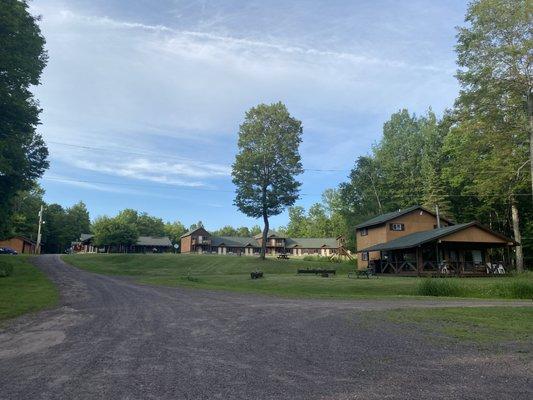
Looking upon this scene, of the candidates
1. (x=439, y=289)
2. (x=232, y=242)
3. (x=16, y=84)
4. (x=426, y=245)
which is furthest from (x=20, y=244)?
(x=439, y=289)

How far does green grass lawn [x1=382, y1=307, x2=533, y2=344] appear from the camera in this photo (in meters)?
9.69

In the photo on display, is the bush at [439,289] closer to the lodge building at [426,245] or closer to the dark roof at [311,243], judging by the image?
the lodge building at [426,245]

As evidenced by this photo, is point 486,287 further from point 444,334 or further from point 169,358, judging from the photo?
point 169,358

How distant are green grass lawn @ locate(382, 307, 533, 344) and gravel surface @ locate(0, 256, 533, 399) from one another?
820mm

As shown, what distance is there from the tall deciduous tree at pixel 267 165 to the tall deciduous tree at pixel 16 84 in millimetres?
28599

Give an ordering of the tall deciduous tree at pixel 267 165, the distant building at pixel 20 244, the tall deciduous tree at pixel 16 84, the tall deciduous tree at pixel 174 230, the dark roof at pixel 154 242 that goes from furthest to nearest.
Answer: the tall deciduous tree at pixel 174 230
the dark roof at pixel 154 242
the distant building at pixel 20 244
the tall deciduous tree at pixel 267 165
the tall deciduous tree at pixel 16 84

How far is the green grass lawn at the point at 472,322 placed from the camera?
969cm

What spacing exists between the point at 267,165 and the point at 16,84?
33.1 metres

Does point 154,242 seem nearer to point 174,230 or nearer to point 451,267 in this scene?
point 174,230

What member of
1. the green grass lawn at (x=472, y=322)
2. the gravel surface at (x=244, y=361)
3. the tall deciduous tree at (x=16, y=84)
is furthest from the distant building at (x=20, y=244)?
the green grass lawn at (x=472, y=322)

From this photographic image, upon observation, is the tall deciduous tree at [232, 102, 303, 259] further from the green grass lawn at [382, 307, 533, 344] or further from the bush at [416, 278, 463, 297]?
the green grass lawn at [382, 307, 533, 344]

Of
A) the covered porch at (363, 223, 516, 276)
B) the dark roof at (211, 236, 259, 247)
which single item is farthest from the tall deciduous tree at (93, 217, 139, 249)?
the covered porch at (363, 223, 516, 276)

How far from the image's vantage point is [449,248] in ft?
132

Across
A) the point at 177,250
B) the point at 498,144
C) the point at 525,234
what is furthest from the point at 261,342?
the point at 177,250
